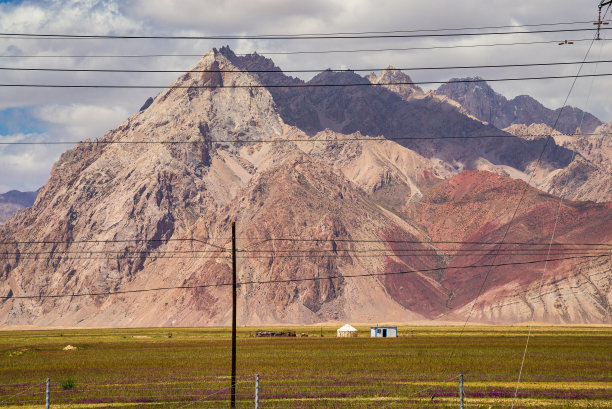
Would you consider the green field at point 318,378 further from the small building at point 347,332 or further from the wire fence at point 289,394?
the small building at point 347,332

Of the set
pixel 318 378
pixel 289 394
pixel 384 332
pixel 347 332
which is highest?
pixel 347 332

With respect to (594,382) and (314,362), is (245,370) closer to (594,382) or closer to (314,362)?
(314,362)

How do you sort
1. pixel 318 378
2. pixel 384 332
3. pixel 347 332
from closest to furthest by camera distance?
pixel 318 378
pixel 384 332
pixel 347 332

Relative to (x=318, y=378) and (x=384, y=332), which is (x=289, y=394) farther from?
(x=384, y=332)

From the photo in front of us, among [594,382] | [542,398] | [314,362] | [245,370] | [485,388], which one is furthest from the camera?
[314,362]

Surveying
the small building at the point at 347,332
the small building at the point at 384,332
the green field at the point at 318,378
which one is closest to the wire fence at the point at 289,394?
the green field at the point at 318,378

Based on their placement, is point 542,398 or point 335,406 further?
point 542,398

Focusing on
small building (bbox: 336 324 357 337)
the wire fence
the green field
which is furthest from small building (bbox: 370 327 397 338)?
the wire fence

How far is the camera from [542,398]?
1861 inches

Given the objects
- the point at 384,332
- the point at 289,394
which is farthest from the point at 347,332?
the point at 289,394

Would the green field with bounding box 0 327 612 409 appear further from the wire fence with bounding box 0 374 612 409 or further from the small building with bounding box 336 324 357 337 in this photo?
the small building with bounding box 336 324 357 337

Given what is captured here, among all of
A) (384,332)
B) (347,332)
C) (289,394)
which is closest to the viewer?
(289,394)

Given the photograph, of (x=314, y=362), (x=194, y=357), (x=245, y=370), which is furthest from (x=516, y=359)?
(x=194, y=357)

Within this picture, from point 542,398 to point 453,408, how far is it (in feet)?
26.8
